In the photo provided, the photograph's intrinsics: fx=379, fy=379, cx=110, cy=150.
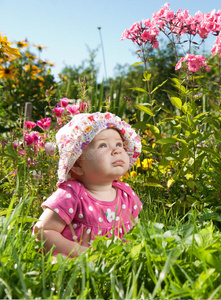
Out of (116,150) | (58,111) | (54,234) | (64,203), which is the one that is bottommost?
(54,234)

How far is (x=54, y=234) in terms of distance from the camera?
6.57ft

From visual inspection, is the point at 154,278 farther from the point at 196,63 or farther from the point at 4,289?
the point at 196,63

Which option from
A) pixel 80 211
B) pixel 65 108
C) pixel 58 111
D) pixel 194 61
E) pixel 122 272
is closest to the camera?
pixel 122 272

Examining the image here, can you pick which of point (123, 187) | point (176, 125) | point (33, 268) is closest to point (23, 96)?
point (176, 125)

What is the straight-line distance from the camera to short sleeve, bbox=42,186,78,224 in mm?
2037

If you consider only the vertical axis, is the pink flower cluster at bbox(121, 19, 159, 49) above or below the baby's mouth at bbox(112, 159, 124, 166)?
above

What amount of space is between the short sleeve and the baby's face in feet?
0.55

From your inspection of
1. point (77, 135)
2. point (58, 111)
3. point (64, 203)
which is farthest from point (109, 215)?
point (58, 111)

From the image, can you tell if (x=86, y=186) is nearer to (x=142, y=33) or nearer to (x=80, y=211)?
(x=80, y=211)

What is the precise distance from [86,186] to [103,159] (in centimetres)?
22

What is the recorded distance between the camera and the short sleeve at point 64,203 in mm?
2037

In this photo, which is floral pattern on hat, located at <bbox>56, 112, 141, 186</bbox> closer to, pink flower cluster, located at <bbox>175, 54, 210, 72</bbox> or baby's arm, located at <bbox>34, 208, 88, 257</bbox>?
baby's arm, located at <bbox>34, 208, 88, 257</bbox>

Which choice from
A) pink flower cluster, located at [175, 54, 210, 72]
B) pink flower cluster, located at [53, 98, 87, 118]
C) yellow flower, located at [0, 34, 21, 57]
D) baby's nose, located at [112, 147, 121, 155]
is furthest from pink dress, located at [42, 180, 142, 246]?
yellow flower, located at [0, 34, 21, 57]

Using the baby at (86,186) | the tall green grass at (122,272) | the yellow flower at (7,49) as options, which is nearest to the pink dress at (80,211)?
the baby at (86,186)
